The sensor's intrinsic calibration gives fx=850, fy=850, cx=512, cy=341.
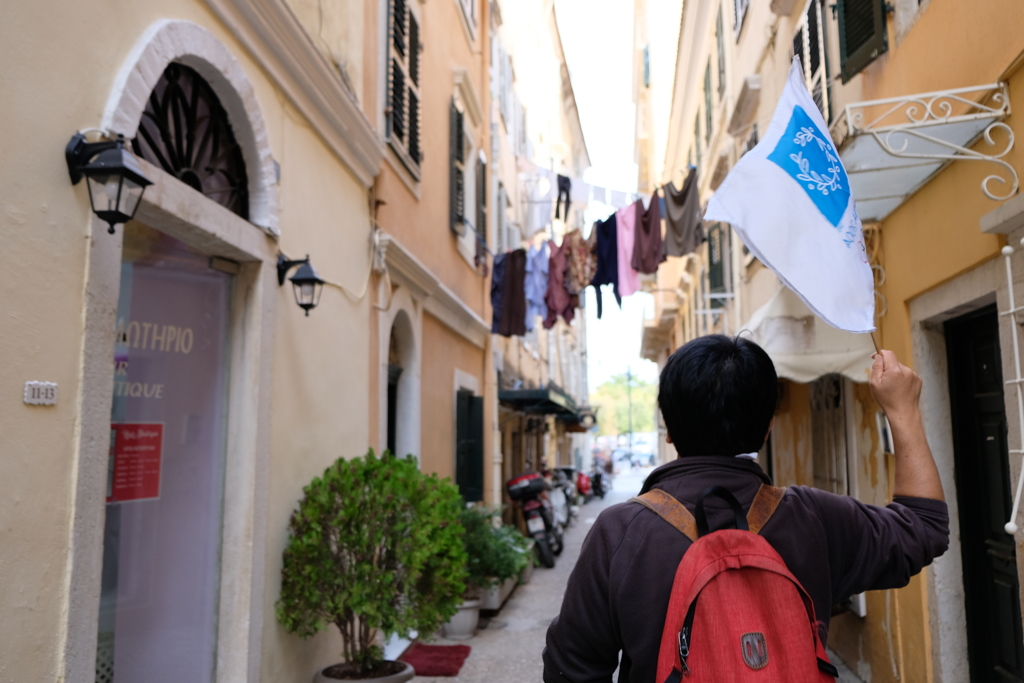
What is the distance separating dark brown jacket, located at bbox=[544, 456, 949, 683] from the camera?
1.68 metres

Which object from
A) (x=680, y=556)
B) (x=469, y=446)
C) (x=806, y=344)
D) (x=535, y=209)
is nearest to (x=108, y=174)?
(x=680, y=556)

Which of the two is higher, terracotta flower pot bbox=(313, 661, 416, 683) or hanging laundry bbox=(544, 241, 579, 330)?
hanging laundry bbox=(544, 241, 579, 330)

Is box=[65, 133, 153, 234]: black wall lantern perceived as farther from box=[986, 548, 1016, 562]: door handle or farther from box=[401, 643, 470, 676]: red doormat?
box=[401, 643, 470, 676]: red doormat

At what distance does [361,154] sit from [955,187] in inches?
183

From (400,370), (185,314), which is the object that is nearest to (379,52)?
(400,370)

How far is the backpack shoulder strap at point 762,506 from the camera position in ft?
5.55

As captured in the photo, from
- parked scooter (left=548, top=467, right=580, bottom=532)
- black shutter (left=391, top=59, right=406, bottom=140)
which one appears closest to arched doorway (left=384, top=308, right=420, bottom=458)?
black shutter (left=391, top=59, right=406, bottom=140)

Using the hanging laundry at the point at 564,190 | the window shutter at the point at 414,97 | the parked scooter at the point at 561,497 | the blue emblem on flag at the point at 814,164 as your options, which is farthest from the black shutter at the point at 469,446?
the blue emblem on flag at the point at 814,164

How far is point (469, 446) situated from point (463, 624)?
3849 mm

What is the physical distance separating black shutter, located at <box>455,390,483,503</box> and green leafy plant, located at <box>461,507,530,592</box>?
246 centimetres

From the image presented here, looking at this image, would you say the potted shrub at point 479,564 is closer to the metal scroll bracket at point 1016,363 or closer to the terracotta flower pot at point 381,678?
the terracotta flower pot at point 381,678

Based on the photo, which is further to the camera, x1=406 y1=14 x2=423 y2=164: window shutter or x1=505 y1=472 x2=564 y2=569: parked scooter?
x1=505 y1=472 x2=564 y2=569: parked scooter

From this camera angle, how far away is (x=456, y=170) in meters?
11.6

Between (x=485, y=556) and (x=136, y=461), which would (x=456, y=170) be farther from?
(x=136, y=461)
